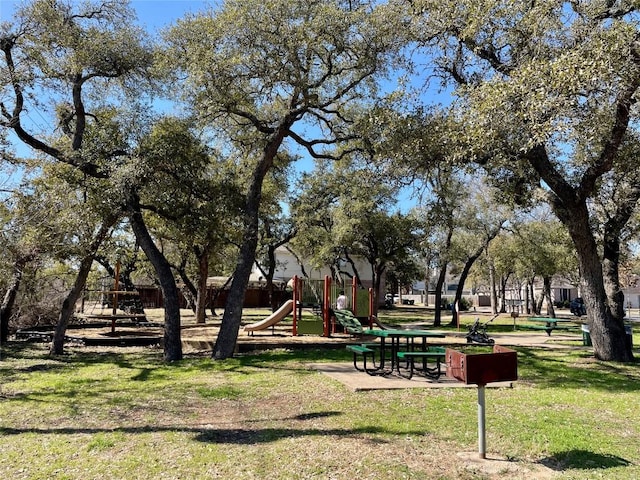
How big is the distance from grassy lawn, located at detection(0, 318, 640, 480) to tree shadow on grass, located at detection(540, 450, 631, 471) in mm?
12

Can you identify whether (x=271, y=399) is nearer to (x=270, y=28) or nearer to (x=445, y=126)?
(x=445, y=126)

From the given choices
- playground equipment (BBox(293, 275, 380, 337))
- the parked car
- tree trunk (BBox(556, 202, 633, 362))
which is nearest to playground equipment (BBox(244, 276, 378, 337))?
playground equipment (BBox(293, 275, 380, 337))

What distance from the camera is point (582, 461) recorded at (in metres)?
4.50

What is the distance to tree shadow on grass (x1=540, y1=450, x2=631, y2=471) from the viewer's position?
14.4 ft

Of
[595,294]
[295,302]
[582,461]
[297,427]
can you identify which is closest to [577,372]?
[595,294]

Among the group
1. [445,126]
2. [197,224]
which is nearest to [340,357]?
[197,224]

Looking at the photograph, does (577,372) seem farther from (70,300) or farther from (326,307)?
(70,300)

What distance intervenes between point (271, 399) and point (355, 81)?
24.5ft

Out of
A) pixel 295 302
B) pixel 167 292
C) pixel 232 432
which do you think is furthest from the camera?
pixel 295 302

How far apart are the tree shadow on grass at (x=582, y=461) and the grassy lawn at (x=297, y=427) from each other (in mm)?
12

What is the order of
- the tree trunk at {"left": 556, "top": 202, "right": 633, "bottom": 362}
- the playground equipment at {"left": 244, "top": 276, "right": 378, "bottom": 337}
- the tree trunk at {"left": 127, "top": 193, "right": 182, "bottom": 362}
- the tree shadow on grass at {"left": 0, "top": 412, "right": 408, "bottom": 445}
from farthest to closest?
1. the playground equipment at {"left": 244, "top": 276, "right": 378, "bottom": 337}
2. the tree trunk at {"left": 127, "top": 193, "right": 182, "bottom": 362}
3. the tree trunk at {"left": 556, "top": 202, "right": 633, "bottom": 362}
4. the tree shadow on grass at {"left": 0, "top": 412, "right": 408, "bottom": 445}

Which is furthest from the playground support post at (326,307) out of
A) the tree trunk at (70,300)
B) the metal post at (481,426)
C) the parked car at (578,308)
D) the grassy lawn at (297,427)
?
the parked car at (578,308)

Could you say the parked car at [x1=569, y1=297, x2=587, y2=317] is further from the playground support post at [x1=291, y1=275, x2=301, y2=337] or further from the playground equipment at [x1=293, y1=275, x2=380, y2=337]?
the playground support post at [x1=291, y1=275, x2=301, y2=337]

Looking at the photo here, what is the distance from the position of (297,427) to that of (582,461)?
9.28 ft
